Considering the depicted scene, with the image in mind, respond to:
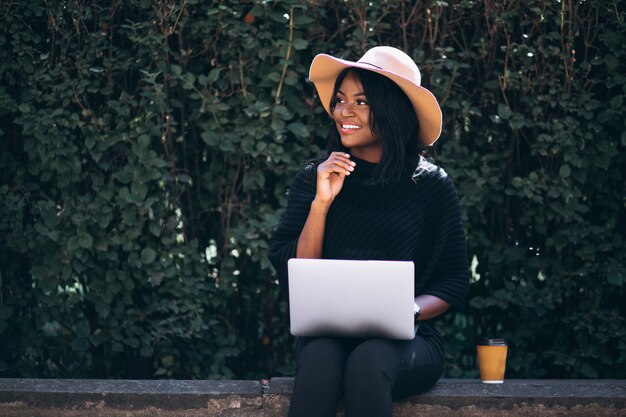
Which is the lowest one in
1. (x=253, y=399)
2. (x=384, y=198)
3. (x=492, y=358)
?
(x=253, y=399)

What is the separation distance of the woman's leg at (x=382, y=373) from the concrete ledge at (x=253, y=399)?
0.72 ft

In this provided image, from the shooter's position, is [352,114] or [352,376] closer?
[352,376]

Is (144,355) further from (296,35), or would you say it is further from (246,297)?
(296,35)

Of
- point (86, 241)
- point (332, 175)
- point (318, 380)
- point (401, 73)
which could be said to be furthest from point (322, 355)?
point (86, 241)

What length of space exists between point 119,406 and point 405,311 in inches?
50.7

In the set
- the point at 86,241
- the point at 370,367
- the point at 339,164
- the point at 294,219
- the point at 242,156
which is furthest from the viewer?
the point at 242,156

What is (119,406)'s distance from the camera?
12.6 ft

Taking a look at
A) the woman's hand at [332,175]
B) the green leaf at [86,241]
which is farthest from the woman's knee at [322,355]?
the green leaf at [86,241]

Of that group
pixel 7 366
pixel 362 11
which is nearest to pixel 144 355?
pixel 7 366

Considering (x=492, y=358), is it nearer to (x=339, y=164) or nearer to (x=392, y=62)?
(x=339, y=164)

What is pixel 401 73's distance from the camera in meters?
3.79

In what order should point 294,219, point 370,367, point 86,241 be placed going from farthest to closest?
point 86,241, point 294,219, point 370,367

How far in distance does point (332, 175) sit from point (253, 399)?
945mm

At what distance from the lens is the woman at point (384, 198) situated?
3699 mm
